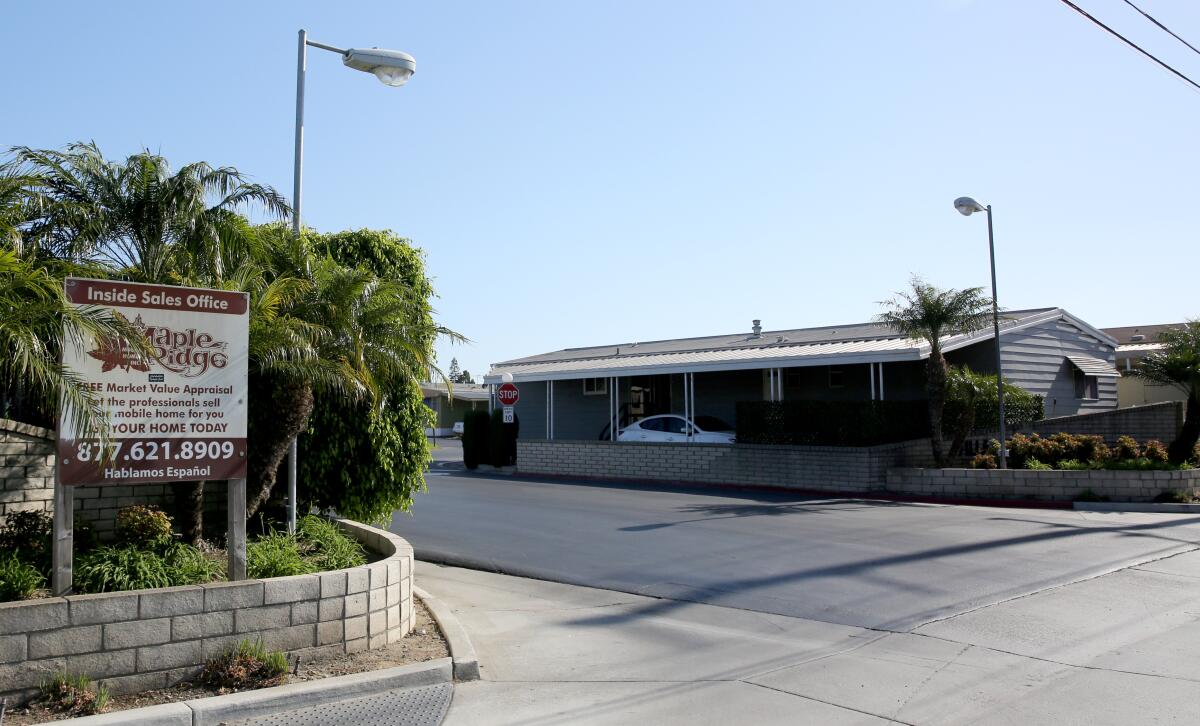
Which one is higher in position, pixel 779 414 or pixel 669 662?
pixel 779 414

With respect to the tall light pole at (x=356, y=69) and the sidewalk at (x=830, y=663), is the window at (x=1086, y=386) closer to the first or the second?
the sidewalk at (x=830, y=663)

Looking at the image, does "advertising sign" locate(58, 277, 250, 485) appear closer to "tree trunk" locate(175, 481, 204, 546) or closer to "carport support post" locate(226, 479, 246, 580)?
"carport support post" locate(226, 479, 246, 580)

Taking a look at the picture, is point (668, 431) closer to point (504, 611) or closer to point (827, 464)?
point (827, 464)

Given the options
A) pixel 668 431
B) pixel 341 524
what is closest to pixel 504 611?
pixel 341 524

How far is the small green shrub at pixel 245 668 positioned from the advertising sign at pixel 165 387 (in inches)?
52.2

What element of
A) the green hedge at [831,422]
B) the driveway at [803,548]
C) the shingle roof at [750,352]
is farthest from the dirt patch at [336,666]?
the shingle roof at [750,352]

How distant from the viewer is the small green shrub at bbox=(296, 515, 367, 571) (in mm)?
7922

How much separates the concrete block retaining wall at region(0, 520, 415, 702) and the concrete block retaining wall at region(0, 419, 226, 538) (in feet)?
7.73

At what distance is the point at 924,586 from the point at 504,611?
440cm

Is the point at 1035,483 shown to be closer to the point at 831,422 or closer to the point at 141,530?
the point at 831,422

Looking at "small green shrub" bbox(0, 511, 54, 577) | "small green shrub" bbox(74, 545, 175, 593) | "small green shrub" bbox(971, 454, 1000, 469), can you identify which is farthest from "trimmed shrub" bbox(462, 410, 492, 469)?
"small green shrub" bbox(74, 545, 175, 593)

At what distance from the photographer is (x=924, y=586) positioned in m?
10.0

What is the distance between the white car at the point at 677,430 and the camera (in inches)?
993

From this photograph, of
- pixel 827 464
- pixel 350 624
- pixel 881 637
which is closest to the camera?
pixel 350 624
